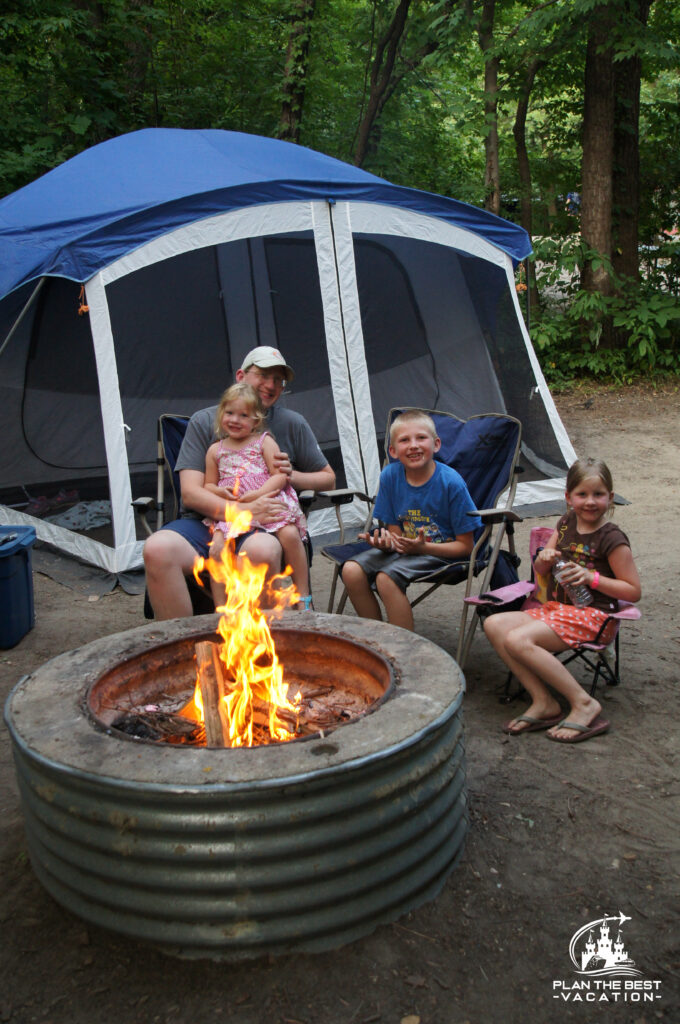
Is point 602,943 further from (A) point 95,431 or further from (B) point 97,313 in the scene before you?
(A) point 95,431

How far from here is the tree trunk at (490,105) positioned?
830cm

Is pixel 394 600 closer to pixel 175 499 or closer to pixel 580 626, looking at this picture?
pixel 580 626

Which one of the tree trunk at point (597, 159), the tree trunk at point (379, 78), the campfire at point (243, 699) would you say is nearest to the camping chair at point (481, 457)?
the campfire at point (243, 699)

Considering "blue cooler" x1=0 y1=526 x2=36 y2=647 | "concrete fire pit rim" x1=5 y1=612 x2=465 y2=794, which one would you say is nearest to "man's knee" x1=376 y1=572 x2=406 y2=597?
"concrete fire pit rim" x1=5 y1=612 x2=465 y2=794

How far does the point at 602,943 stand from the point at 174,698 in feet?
4.12

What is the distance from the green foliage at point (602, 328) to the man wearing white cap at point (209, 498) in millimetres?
5450

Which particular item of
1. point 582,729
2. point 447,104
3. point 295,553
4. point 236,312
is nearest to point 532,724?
point 582,729

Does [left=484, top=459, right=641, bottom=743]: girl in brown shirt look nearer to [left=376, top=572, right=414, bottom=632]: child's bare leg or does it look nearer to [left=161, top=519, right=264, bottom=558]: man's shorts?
[left=376, top=572, right=414, bottom=632]: child's bare leg

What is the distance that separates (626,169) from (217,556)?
7.32 meters

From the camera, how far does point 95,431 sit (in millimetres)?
6137

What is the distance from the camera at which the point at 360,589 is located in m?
3.23

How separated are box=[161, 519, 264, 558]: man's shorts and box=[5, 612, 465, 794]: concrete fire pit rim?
1066 millimetres

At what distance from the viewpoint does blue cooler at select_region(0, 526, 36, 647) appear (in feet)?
11.6

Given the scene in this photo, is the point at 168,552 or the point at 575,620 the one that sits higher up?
the point at 168,552
